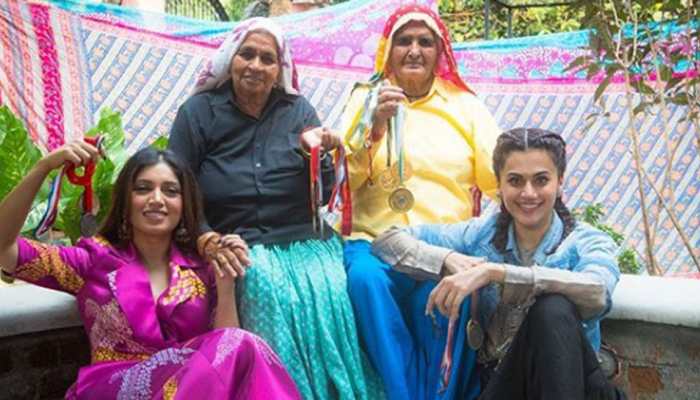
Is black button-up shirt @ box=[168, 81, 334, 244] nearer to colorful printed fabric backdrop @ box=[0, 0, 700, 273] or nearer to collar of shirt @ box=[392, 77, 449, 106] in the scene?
collar of shirt @ box=[392, 77, 449, 106]

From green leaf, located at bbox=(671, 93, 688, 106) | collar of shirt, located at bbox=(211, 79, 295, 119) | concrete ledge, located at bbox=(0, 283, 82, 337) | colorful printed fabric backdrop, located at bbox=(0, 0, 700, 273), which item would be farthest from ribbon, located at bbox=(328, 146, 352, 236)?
colorful printed fabric backdrop, located at bbox=(0, 0, 700, 273)

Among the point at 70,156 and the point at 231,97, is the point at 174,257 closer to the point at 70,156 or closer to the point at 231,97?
the point at 70,156

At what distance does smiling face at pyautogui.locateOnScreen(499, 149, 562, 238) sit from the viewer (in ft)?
8.23

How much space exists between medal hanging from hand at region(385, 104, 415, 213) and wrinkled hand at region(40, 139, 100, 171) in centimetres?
107

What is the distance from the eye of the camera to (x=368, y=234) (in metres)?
3.02

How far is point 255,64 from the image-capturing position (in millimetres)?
2990

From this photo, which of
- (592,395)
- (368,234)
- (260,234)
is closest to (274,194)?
(260,234)

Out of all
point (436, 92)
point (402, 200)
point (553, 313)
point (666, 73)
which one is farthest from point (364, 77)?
point (553, 313)

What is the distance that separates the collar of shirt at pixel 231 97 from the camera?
3.05m

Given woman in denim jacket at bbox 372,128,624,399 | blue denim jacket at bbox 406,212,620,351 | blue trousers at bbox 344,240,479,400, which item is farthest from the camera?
blue trousers at bbox 344,240,479,400

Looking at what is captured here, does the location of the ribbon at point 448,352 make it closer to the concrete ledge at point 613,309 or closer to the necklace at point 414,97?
the concrete ledge at point 613,309

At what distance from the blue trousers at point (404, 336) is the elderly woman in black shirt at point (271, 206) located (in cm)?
7

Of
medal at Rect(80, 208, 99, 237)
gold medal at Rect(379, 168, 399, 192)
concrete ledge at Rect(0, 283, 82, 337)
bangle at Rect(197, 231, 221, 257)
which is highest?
gold medal at Rect(379, 168, 399, 192)

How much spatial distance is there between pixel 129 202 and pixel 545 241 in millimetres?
1342
